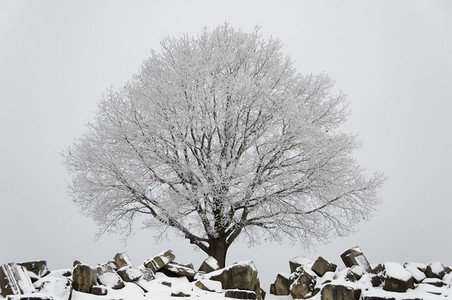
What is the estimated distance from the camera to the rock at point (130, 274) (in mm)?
7786

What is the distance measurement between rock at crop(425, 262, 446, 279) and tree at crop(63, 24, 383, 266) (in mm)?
6580

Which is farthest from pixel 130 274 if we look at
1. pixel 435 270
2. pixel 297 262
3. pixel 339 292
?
pixel 435 270

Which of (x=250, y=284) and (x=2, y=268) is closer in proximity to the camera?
(x=2, y=268)

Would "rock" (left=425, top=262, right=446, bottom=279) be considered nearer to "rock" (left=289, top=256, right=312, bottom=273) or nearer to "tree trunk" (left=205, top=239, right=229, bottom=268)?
"rock" (left=289, top=256, right=312, bottom=273)

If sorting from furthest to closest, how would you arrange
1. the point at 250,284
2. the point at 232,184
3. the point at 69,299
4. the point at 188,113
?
1. the point at 188,113
2. the point at 232,184
3. the point at 250,284
4. the point at 69,299

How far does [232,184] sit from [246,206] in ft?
5.22

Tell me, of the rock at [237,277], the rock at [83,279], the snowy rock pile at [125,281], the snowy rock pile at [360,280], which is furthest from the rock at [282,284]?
the rock at [83,279]

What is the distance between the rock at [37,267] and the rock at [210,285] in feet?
8.75

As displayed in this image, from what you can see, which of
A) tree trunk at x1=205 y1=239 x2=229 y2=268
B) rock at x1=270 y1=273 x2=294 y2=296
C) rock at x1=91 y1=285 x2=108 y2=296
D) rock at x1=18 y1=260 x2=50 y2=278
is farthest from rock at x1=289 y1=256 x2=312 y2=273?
tree trunk at x1=205 y1=239 x2=229 y2=268

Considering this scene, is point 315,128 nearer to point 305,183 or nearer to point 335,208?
point 305,183

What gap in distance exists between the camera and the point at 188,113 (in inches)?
617

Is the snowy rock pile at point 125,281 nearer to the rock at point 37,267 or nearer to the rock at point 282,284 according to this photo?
the rock at point 37,267

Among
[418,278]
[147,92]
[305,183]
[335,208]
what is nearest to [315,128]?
[305,183]

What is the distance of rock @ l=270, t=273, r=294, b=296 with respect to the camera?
33.1 ft
